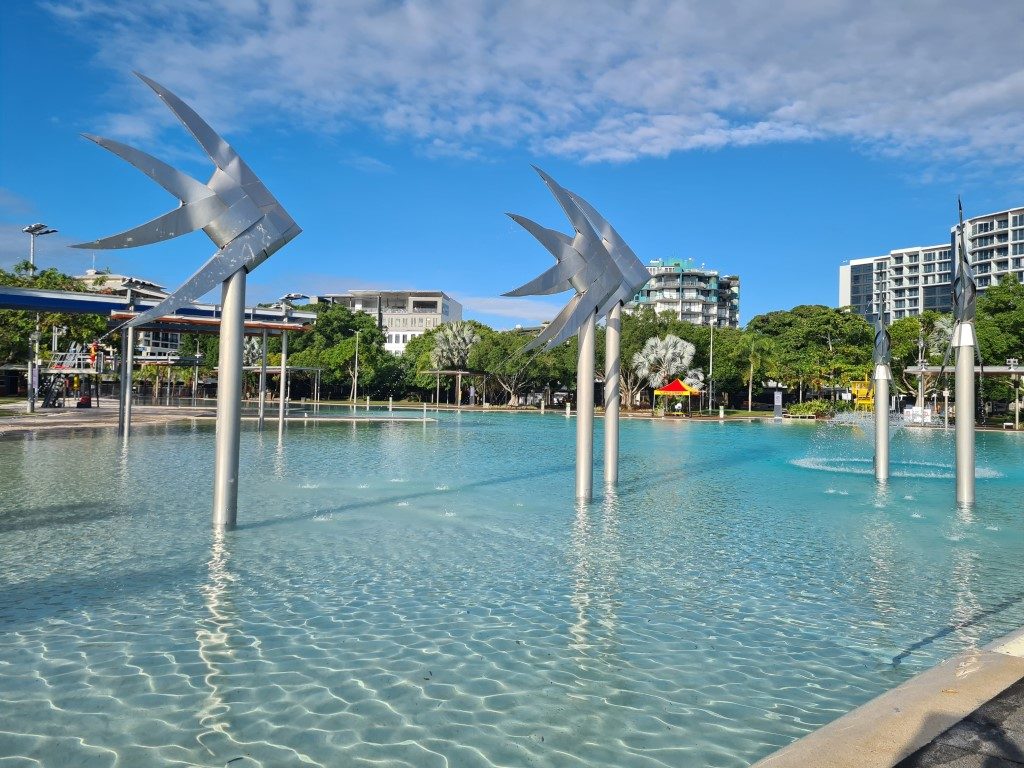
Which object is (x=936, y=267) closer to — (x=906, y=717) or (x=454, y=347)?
(x=454, y=347)

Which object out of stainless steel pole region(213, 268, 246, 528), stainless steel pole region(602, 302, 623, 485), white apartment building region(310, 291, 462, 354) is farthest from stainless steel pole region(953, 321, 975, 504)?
white apartment building region(310, 291, 462, 354)

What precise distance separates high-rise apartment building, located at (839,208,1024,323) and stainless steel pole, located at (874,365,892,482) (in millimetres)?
99263

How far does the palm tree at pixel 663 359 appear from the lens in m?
64.4

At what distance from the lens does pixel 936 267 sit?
14025 cm

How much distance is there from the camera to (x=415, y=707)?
5203 millimetres

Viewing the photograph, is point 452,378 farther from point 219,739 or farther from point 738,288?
point 738,288

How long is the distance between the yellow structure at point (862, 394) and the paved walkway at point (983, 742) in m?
54.6

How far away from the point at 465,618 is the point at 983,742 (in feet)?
14.0

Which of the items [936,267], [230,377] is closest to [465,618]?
[230,377]

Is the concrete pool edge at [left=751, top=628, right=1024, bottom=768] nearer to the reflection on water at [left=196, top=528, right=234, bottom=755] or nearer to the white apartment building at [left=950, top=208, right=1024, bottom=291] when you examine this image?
the reflection on water at [left=196, top=528, right=234, bottom=755]

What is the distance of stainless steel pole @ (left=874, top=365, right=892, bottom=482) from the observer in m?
18.0

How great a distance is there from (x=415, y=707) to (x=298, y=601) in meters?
2.79

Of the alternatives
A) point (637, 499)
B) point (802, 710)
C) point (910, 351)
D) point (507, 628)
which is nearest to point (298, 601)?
point (507, 628)

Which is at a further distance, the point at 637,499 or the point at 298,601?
the point at 637,499
